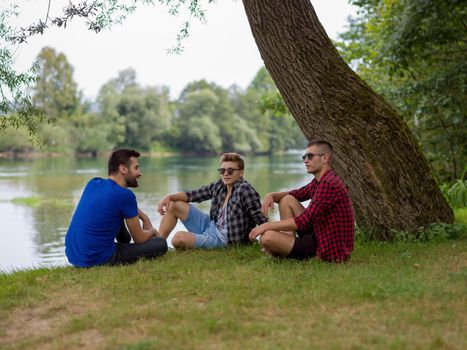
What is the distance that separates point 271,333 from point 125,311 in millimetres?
Result: 1175

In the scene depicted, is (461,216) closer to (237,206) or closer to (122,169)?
(237,206)

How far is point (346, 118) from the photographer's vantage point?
23.1 ft

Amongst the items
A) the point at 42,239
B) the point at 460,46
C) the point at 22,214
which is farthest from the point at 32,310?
the point at 22,214

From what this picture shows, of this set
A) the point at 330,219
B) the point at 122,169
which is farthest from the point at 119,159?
the point at 330,219

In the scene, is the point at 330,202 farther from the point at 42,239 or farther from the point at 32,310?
the point at 42,239

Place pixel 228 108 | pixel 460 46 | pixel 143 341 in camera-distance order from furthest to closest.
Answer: pixel 228 108
pixel 460 46
pixel 143 341

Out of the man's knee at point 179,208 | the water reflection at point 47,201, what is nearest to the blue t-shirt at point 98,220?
the man's knee at point 179,208

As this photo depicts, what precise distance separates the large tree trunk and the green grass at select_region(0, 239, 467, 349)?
979mm

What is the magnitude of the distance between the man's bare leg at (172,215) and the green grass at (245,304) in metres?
0.89

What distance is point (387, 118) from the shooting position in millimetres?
7148

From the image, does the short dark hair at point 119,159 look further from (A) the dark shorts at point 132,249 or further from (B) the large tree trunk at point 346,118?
(B) the large tree trunk at point 346,118

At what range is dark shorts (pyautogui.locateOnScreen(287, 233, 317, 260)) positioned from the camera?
5.92m

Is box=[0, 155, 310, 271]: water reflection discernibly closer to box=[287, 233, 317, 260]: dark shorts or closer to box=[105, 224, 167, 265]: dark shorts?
box=[105, 224, 167, 265]: dark shorts

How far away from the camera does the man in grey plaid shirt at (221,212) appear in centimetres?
674
